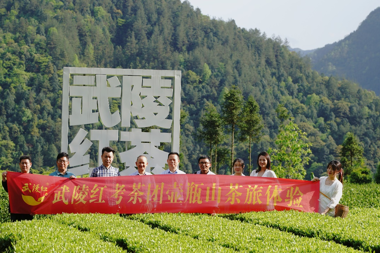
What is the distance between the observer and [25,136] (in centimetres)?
4716

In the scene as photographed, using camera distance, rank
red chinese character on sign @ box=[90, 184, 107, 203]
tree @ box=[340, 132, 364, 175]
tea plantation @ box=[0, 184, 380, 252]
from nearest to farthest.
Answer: tea plantation @ box=[0, 184, 380, 252] < red chinese character on sign @ box=[90, 184, 107, 203] < tree @ box=[340, 132, 364, 175]

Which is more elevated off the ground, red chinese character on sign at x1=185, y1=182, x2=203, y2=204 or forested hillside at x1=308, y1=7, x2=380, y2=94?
forested hillside at x1=308, y1=7, x2=380, y2=94

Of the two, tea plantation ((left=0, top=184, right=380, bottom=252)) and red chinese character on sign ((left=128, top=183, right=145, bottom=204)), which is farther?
red chinese character on sign ((left=128, top=183, right=145, bottom=204))

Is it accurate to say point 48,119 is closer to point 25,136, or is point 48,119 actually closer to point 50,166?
point 25,136

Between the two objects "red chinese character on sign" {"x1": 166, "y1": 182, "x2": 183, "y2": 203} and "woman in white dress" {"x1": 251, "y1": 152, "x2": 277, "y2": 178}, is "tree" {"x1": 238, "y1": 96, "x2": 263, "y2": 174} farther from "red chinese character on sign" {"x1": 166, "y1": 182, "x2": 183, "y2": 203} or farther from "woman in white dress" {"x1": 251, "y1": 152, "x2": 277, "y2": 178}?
"red chinese character on sign" {"x1": 166, "y1": 182, "x2": 183, "y2": 203}

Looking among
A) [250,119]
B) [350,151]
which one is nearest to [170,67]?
[250,119]

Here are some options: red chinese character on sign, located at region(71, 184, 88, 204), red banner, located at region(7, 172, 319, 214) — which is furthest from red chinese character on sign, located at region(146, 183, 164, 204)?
red chinese character on sign, located at region(71, 184, 88, 204)

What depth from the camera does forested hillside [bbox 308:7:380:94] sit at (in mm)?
111312

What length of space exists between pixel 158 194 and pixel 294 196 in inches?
81.3

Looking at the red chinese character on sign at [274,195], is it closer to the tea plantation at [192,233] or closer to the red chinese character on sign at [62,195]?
the tea plantation at [192,233]

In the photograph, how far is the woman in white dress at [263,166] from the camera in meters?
6.61

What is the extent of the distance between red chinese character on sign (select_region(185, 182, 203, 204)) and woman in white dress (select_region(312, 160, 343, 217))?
178 cm

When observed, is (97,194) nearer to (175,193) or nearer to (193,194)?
(175,193)

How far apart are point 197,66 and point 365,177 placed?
58.2 meters
